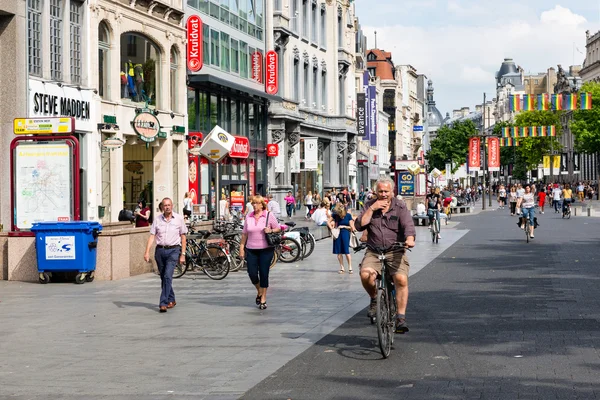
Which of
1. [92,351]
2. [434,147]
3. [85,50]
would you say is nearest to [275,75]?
[85,50]

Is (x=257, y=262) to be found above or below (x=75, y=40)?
below

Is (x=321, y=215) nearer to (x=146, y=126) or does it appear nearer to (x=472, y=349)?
(x=146, y=126)

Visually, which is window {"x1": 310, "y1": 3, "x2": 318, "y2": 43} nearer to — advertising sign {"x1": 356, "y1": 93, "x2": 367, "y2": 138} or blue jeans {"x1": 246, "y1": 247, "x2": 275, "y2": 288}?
advertising sign {"x1": 356, "y1": 93, "x2": 367, "y2": 138}

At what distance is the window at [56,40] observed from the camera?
1089 inches

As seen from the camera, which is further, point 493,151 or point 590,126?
point 590,126

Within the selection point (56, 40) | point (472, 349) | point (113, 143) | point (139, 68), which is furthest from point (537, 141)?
point (472, 349)

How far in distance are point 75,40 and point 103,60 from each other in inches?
82.2

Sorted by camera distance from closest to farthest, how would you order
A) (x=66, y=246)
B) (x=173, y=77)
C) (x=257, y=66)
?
(x=66, y=246) → (x=173, y=77) → (x=257, y=66)

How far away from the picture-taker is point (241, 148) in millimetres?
45656

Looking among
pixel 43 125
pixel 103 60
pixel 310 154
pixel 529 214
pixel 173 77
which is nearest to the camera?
pixel 43 125

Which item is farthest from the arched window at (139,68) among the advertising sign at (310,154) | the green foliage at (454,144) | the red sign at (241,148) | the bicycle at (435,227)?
the green foliage at (454,144)

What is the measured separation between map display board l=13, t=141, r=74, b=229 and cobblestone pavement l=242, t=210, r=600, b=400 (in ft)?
22.8

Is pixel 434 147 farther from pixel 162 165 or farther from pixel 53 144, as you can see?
pixel 53 144

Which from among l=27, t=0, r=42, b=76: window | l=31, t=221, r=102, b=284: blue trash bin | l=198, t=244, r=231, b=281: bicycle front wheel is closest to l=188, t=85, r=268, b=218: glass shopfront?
l=27, t=0, r=42, b=76: window
